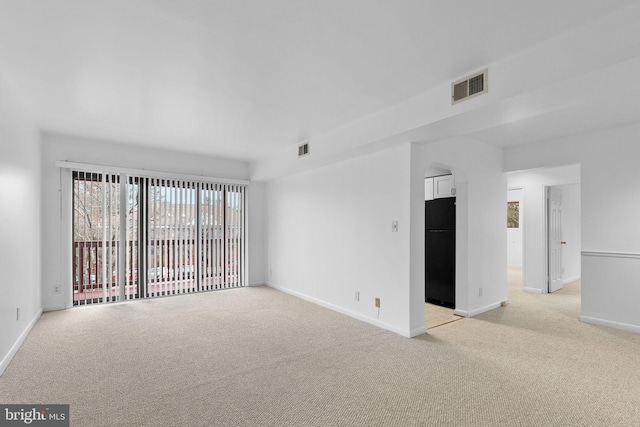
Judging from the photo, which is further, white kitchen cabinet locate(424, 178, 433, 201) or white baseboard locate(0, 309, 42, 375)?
white kitchen cabinet locate(424, 178, 433, 201)

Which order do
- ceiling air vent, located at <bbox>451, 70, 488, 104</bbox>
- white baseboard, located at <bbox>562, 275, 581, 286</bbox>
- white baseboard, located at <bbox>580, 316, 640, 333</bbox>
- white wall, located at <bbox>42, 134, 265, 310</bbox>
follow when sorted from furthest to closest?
white baseboard, located at <bbox>562, 275, 581, 286</bbox>, white wall, located at <bbox>42, 134, 265, 310</bbox>, white baseboard, located at <bbox>580, 316, 640, 333</bbox>, ceiling air vent, located at <bbox>451, 70, 488, 104</bbox>

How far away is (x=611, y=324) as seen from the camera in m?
3.99

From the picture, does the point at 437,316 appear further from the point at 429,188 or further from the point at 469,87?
the point at 469,87

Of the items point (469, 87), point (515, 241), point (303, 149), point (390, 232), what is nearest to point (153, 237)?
point (303, 149)

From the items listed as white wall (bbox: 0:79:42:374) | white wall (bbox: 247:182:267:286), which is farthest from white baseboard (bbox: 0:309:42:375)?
white wall (bbox: 247:182:267:286)

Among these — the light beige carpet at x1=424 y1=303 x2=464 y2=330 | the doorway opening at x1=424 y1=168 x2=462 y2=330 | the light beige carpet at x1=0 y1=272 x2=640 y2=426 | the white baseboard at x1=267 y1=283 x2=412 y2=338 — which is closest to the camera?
the light beige carpet at x1=0 y1=272 x2=640 y2=426

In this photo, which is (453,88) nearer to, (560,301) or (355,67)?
(355,67)

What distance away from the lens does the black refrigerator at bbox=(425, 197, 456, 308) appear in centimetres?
489

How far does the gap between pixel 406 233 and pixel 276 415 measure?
91.4 inches

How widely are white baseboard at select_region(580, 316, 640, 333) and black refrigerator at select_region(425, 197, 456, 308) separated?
1.62 metres

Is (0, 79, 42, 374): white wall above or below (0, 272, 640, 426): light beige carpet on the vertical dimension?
above

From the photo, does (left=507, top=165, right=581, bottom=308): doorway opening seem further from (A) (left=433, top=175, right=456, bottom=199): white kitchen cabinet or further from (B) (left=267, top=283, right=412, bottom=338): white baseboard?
(B) (left=267, top=283, right=412, bottom=338): white baseboard

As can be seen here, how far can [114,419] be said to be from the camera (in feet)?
6.80

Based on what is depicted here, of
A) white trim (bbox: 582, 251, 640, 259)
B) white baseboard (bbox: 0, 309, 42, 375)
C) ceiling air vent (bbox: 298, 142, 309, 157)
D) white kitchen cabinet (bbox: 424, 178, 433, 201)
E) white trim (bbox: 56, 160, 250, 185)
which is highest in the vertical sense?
ceiling air vent (bbox: 298, 142, 309, 157)
